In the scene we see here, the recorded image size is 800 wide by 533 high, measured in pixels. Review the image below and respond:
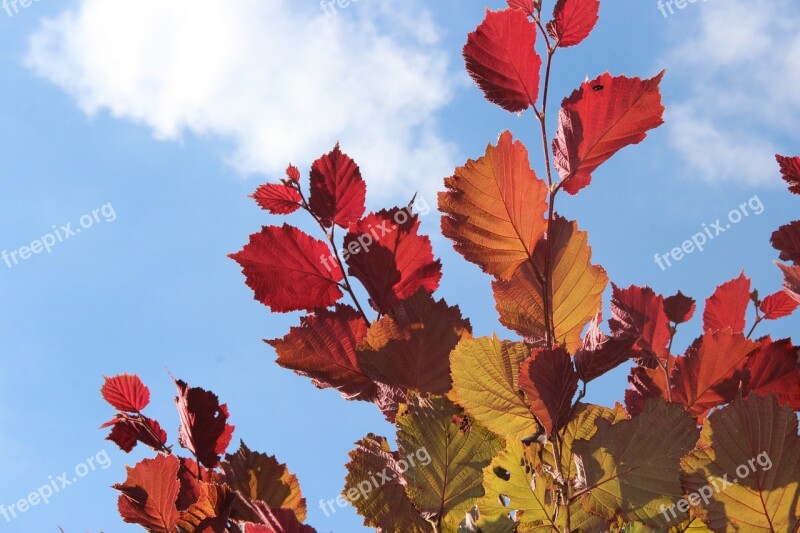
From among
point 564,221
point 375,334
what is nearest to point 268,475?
point 375,334

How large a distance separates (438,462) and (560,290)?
37 cm

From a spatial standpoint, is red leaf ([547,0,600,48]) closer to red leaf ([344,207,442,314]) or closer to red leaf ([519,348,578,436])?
red leaf ([344,207,442,314])

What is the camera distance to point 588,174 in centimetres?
121

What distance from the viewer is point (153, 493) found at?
1403 mm

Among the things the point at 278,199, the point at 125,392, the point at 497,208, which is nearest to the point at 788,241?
the point at 497,208

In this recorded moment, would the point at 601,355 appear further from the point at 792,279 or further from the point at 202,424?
the point at 202,424

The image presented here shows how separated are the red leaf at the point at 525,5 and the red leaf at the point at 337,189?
500mm

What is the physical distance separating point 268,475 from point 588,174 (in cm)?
93

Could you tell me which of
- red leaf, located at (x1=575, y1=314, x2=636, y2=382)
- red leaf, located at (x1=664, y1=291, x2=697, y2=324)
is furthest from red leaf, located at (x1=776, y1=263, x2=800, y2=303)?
red leaf, located at (x1=575, y1=314, x2=636, y2=382)

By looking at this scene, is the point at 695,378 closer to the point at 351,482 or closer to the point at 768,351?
the point at 768,351

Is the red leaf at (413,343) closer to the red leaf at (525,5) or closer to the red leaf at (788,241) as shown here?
the red leaf at (525,5)

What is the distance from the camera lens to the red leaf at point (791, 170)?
1.65m

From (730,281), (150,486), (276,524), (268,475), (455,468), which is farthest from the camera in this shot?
(730,281)

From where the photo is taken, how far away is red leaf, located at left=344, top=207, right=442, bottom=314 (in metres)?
1.42
